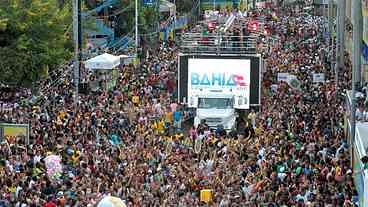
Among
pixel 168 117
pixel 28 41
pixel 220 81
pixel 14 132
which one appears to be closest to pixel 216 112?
pixel 220 81

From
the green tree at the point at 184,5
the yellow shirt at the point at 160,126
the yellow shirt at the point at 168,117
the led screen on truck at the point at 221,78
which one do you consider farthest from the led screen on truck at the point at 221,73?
the green tree at the point at 184,5

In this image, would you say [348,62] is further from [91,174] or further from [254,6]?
[254,6]

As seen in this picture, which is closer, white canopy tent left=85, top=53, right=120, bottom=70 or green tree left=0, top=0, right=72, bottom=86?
green tree left=0, top=0, right=72, bottom=86

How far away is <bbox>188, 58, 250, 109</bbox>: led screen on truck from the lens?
122 ft

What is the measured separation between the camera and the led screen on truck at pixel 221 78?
122ft

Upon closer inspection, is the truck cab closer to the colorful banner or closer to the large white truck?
the large white truck

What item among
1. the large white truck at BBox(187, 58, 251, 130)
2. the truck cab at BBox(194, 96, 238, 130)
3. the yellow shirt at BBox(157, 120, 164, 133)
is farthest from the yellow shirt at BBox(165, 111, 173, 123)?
the yellow shirt at BBox(157, 120, 164, 133)

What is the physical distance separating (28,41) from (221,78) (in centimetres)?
981

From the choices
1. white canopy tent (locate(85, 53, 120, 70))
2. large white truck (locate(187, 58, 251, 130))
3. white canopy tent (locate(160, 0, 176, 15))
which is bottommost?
large white truck (locate(187, 58, 251, 130))

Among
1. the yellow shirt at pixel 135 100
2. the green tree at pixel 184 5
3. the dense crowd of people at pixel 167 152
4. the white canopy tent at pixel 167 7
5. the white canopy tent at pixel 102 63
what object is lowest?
the dense crowd of people at pixel 167 152

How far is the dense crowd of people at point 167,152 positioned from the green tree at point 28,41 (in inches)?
63.2

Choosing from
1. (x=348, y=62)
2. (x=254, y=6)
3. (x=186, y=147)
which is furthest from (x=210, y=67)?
(x=254, y=6)

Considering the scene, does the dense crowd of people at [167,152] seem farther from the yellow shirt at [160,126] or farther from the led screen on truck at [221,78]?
the led screen on truck at [221,78]

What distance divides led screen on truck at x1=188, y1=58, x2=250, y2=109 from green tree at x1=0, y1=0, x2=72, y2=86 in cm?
858
